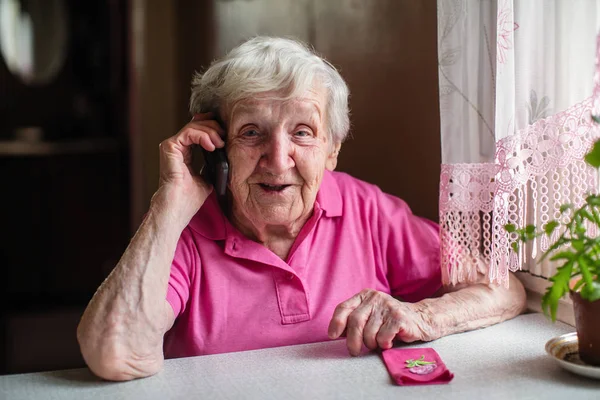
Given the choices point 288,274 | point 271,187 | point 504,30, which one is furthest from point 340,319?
point 504,30

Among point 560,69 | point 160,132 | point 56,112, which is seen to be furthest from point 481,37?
point 56,112

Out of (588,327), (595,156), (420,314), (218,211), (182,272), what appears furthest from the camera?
(218,211)

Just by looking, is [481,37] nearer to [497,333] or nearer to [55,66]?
[497,333]

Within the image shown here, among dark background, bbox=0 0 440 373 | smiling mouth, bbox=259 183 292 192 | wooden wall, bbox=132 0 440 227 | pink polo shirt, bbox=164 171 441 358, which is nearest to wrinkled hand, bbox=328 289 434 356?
pink polo shirt, bbox=164 171 441 358

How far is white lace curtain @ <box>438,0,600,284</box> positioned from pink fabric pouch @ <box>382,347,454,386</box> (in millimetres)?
246

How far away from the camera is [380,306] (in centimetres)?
144

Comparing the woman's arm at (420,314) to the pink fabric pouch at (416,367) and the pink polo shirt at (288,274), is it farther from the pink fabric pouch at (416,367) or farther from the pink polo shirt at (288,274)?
the pink polo shirt at (288,274)

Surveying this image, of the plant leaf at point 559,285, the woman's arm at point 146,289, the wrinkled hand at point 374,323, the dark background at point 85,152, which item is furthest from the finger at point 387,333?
the dark background at point 85,152

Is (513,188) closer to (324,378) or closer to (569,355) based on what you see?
(569,355)

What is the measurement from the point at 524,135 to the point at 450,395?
0.55 metres

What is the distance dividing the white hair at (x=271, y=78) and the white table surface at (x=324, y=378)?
0.59m

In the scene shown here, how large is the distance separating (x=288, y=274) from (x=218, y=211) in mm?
238

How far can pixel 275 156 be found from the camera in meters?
1.57

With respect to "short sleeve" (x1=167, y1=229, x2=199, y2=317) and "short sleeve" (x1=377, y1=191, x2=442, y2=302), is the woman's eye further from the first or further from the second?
"short sleeve" (x1=377, y1=191, x2=442, y2=302)
